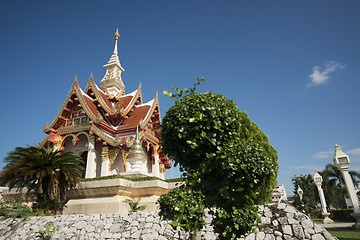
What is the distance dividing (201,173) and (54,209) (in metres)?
9.98

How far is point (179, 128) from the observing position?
445cm

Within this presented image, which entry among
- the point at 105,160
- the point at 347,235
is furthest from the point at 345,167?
the point at 105,160

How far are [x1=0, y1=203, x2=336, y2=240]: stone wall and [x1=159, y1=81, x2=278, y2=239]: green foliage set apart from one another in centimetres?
151

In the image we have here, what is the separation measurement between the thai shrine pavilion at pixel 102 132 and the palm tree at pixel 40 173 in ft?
12.0

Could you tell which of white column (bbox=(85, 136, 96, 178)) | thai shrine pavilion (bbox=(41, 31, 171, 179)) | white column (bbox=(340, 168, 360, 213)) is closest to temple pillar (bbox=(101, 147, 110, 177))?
thai shrine pavilion (bbox=(41, 31, 171, 179))

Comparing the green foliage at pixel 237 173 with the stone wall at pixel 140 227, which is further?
the stone wall at pixel 140 227

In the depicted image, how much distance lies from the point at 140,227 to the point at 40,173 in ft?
19.3

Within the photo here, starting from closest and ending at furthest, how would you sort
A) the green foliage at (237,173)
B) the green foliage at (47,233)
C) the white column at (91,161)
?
the green foliage at (237,173)
the green foliage at (47,233)
the white column at (91,161)

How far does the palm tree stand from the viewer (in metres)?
10.4

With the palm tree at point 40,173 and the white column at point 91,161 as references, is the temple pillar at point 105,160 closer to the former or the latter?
the white column at point 91,161

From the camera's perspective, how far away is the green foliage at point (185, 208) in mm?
3711

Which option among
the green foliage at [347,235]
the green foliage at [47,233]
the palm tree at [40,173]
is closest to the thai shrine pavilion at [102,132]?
the palm tree at [40,173]

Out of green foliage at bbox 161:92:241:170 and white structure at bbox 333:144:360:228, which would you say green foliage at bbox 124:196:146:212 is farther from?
white structure at bbox 333:144:360:228

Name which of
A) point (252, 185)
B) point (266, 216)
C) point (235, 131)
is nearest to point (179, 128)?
point (235, 131)
